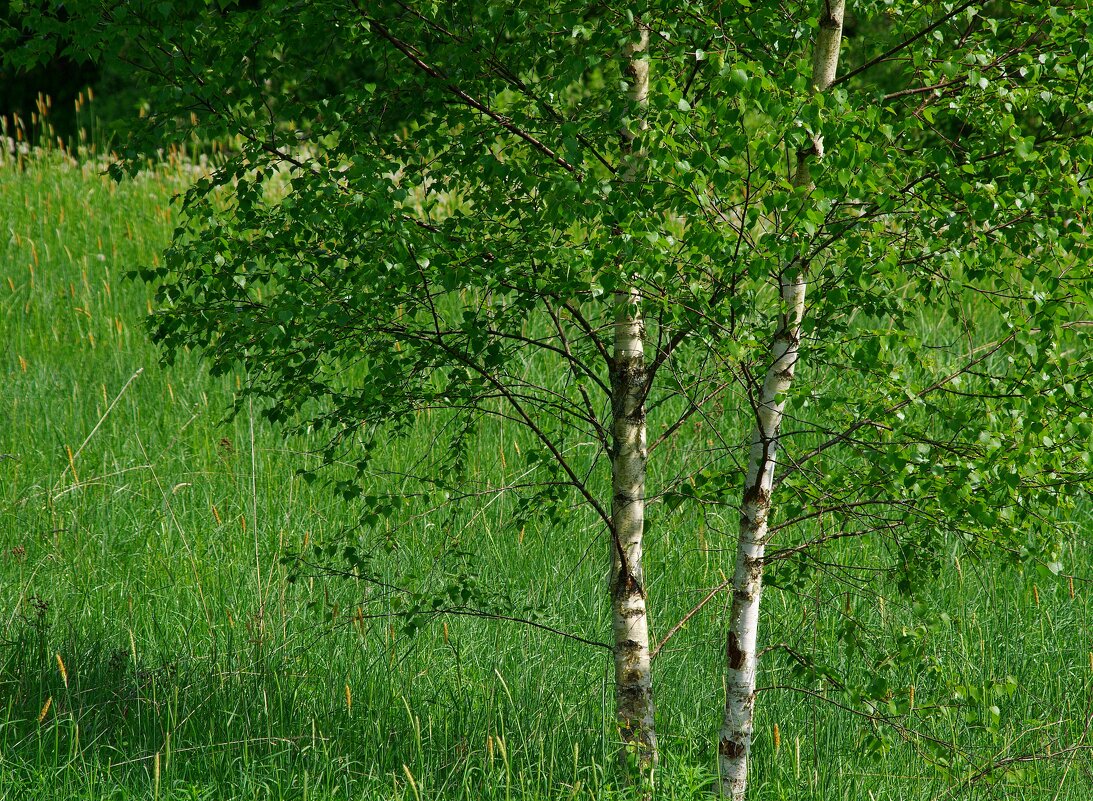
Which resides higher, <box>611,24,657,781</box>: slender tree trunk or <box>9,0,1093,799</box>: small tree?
<box>9,0,1093,799</box>: small tree

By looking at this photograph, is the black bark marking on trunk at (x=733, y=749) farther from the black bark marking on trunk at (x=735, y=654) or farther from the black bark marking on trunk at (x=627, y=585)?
the black bark marking on trunk at (x=627, y=585)

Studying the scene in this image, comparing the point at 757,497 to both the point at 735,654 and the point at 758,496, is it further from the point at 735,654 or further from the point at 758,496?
the point at 735,654

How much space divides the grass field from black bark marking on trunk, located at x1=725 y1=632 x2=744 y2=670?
6.8 inches

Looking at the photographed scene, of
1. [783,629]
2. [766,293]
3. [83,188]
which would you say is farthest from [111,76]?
[783,629]

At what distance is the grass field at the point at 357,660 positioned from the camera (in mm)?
3402

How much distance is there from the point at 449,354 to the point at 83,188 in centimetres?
801

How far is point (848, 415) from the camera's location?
9.50 ft

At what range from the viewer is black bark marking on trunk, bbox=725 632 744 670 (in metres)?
3.05

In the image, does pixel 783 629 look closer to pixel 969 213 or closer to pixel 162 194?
pixel 969 213

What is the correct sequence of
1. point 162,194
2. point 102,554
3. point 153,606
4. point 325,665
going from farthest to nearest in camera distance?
point 162,194 < point 102,554 < point 153,606 < point 325,665

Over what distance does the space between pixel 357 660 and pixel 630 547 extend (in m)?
1.45

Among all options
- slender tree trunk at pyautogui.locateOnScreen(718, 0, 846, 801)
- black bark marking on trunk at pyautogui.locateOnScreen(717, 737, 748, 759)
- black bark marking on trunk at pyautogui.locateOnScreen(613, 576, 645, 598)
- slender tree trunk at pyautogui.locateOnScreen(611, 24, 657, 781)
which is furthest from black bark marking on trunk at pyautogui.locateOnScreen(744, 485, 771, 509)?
black bark marking on trunk at pyautogui.locateOnScreen(717, 737, 748, 759)

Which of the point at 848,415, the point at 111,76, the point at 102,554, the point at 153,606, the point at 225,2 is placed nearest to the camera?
the point at 225,2

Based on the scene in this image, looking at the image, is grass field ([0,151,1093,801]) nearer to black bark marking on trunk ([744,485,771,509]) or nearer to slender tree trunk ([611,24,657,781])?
slender tree trunk ([611,24,657,781])
